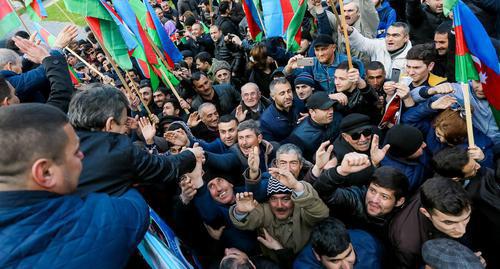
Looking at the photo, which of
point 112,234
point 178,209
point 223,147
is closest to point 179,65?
point 223,147

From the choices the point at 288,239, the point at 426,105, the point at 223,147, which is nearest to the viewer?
the point at 288,239

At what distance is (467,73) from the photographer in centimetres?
285

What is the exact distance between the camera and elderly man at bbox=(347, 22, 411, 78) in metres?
4.38

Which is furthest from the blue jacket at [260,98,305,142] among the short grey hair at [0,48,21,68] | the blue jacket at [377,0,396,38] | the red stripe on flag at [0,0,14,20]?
the red stripe on flag at [0,0,14,20]

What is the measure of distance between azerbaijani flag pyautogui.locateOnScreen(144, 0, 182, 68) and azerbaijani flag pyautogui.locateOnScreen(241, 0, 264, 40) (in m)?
1.16

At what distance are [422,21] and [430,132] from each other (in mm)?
2924

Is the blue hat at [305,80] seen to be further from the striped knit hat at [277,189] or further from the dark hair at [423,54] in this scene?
the striped knit hat at [277,189]

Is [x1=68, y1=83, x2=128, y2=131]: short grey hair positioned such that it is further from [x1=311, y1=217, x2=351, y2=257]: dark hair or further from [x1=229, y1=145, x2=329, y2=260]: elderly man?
[x1=311, y1=217, x2=351, y2=257]: dark hair

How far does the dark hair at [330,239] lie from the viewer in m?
2.20

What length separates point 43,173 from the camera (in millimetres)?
1271

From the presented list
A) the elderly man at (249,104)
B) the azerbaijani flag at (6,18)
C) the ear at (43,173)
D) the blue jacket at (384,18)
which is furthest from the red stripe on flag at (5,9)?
the blue jacket at (384,18)

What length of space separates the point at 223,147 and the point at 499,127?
244cm

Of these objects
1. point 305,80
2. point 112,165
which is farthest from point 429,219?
point 305,80

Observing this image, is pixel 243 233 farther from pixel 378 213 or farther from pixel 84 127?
pixel 84 127
